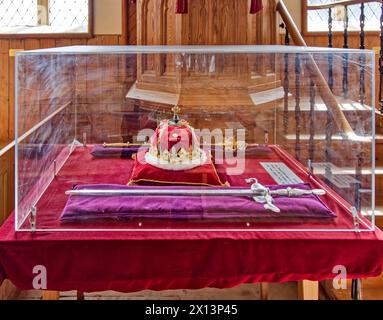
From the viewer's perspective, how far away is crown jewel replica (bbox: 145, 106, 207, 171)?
7.64 feet

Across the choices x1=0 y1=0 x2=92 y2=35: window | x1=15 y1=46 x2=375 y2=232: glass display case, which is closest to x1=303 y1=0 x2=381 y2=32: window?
x1=0 y1=0 x2=92 y2=35: window

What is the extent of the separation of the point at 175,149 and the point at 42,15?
4178mm

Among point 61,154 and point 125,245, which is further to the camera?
point 61,154

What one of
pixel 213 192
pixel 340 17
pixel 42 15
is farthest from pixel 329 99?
pixel 42 15

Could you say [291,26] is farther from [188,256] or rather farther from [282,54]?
[188,256]

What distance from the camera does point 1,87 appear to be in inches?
224

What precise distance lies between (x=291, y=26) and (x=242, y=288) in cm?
194

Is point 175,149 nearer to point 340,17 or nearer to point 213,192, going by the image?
point 213,192

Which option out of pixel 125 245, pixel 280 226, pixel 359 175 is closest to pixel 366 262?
pixel 280 226

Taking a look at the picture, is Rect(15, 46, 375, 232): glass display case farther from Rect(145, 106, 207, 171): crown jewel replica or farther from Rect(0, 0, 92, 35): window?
Rect(0, 0, 92, 35): window

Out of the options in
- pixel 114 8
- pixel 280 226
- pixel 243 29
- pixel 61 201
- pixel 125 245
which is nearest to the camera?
pixel 125 245

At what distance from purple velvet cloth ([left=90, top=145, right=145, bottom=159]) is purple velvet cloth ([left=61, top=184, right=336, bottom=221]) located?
798 mm

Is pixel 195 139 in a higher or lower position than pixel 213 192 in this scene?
higher

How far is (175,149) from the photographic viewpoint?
2.38 meters
